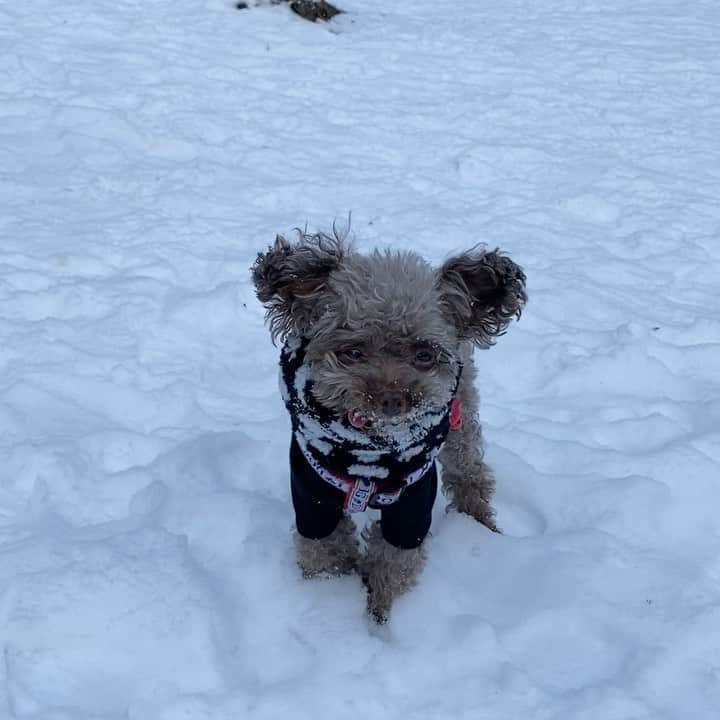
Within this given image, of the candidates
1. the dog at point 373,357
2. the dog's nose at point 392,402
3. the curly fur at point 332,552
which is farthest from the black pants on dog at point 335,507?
the dog's nose at point 392,402

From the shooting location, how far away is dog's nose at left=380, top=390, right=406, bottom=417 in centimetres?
287

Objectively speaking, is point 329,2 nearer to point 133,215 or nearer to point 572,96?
point 572,96

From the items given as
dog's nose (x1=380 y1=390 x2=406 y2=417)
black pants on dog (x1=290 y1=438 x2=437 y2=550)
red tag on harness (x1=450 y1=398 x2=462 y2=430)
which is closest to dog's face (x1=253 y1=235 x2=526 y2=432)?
dog's nose (x1=380 y1=390 x2=406 y2=417)

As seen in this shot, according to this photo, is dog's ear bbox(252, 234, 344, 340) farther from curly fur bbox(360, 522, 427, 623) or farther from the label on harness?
curly fur bbox(360, 522, 427, 623)

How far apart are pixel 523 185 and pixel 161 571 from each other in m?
6.36

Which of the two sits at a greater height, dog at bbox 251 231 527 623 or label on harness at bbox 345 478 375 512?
dog at bbox 251 231 527 623

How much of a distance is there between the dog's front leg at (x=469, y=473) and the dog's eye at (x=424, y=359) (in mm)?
1221

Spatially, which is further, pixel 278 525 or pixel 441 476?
pixel 441 476

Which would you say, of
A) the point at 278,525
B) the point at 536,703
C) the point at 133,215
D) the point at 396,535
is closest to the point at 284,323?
the point at 396,535

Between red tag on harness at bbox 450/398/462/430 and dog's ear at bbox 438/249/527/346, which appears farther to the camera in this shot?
red tag on harness at bbox 450/398/462/430

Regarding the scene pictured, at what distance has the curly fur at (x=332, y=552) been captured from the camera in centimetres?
379

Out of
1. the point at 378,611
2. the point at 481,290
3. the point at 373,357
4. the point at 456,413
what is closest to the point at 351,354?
the point at 373,357

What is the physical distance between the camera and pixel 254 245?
695cm

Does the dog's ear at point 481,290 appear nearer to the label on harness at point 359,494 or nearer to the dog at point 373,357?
the dog at point 373,357
